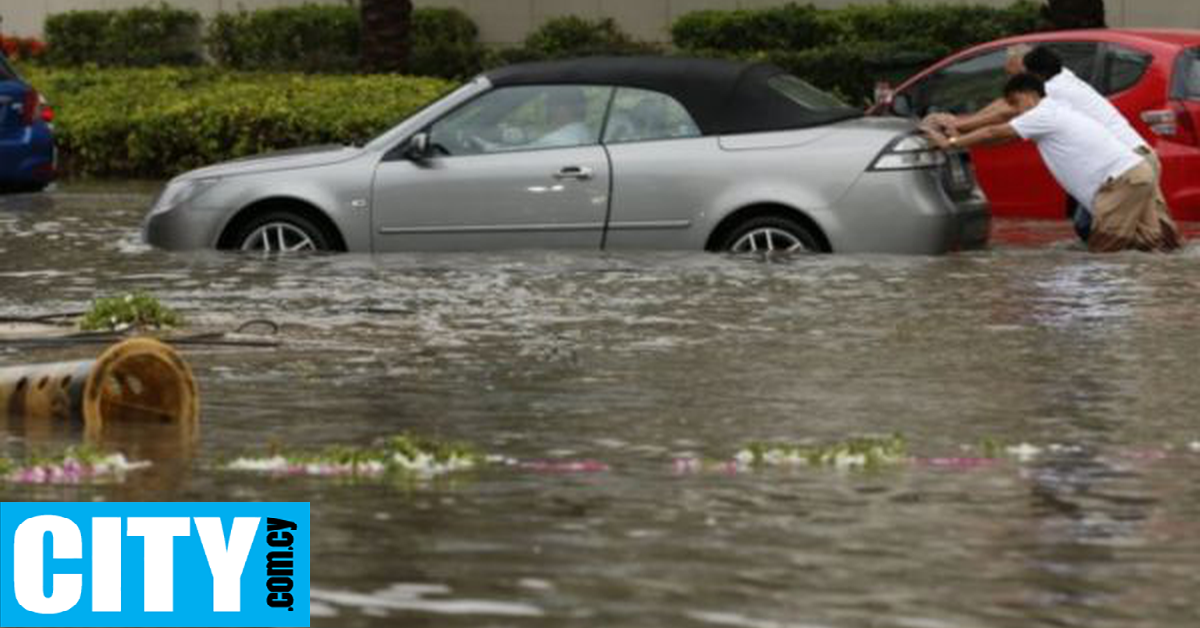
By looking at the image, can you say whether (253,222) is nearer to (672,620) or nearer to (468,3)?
(672,620)

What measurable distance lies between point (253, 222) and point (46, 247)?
2.26m

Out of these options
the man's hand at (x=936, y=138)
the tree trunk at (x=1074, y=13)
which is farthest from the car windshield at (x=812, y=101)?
the tree trunk at (x=1074, y=13)

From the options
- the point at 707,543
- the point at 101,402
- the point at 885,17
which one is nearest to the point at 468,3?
the point at 885,17

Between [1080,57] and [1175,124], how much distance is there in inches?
39.4

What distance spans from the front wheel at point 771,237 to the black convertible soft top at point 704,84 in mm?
542

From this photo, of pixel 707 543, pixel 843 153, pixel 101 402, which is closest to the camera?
pixel 707 543

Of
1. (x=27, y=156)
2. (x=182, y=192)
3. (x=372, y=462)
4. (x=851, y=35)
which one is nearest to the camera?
(x=372, y=462)

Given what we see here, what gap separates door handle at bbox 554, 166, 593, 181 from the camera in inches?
716

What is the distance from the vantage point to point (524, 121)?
1847 centimetres

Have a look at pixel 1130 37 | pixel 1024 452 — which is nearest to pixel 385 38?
pixel 1130 37

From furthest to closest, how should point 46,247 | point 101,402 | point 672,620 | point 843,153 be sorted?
point 46,247 → point 843,153 → point 101,402 → point 672,620

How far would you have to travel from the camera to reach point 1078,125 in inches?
754

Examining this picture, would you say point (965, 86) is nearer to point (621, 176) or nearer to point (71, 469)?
point (621, 176)

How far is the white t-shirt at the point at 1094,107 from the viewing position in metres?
19.3
